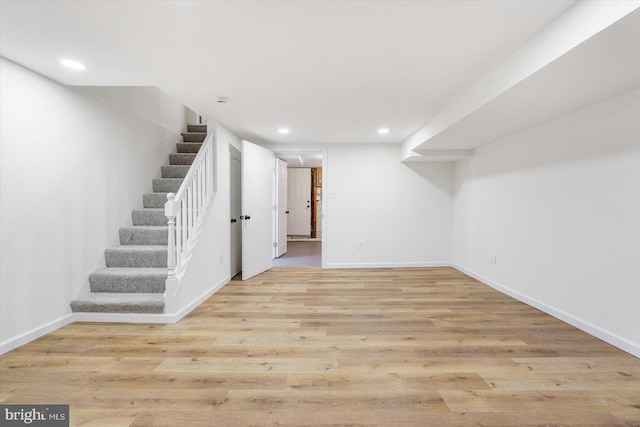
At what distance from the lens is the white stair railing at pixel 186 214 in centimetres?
260

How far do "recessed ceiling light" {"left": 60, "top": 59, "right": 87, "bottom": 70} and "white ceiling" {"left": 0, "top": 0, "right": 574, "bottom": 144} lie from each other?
44 mm

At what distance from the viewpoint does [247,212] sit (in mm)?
4004

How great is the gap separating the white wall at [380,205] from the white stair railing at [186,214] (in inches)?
80.2

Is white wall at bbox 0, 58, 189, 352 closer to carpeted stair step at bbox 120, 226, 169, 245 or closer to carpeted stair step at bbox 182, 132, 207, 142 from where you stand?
carpeted stair step at bbox 120, 226, 169, 245

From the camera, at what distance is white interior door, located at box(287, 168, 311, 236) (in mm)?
8359

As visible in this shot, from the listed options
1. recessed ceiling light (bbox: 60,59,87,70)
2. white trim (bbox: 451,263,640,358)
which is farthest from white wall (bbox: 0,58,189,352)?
white trim (bbox: 451,263,640,358)

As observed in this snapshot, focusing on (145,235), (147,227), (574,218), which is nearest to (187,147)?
(147,227)

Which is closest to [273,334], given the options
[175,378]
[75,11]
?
[175,378]

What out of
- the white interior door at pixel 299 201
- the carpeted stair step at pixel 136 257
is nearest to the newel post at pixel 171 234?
the carpeted stair step at pixel 136 257

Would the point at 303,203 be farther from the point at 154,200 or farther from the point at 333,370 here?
the point at 333,370

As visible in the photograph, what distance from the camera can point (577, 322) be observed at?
2.46 m

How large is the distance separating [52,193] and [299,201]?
6.26 m

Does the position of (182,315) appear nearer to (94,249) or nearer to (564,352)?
(94,249)

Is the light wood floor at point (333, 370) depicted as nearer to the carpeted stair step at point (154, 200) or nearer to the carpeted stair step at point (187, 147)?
the carpeted stair step at point (154, 200)
